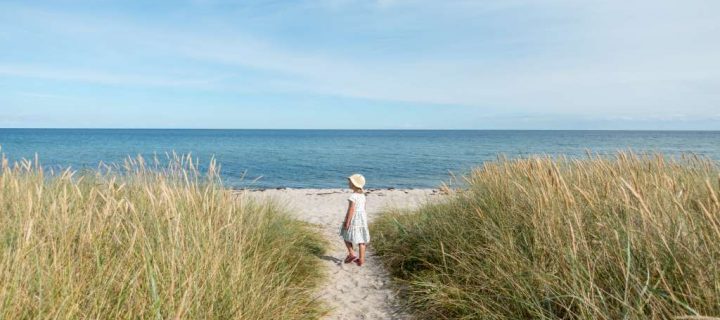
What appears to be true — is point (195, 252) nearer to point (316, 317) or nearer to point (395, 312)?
point (316, 317)

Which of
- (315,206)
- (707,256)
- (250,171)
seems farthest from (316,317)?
(250,171)

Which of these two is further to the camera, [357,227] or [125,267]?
[357,227]

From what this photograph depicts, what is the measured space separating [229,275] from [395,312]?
1.99 m

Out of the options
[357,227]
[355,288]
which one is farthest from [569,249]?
[357,227]

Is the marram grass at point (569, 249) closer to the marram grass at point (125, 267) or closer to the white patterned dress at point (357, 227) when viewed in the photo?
the white patterned dress at point (357, 227)

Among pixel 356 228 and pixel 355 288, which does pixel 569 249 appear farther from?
pixel 356 228

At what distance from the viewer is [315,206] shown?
1389 centimetres

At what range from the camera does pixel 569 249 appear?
2.84 meters

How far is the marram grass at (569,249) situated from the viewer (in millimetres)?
2471

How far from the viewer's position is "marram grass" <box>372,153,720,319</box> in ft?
8.11

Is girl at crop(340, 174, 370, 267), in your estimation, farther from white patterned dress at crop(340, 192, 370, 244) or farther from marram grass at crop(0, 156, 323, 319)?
marram grass at crop(0, 156, 323, 319)

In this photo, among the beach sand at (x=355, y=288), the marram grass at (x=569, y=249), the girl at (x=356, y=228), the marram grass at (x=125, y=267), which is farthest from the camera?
the girl at (x=356, y=228)

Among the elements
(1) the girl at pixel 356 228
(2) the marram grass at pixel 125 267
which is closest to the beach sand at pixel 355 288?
(1) the girl at pixel 356 228

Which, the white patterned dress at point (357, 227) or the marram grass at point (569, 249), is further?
the white patterned dress at point (357, 227)
